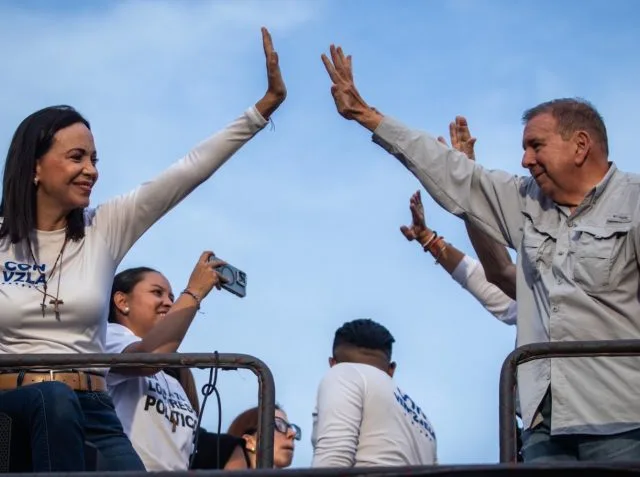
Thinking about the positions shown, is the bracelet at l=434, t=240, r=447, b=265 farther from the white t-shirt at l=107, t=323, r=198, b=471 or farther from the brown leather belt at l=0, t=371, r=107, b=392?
the brown leather belt at l=0, t=371, r=107, b=392

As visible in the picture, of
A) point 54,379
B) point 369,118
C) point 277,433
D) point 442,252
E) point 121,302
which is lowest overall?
point 277,433

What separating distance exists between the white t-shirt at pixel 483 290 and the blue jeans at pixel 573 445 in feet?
5.14

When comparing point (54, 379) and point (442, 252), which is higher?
point (442, 252)

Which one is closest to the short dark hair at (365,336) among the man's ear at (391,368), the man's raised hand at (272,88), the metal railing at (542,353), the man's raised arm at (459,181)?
the man's ear at (391,368)

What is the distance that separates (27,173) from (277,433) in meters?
2.51

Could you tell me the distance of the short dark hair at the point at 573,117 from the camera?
5609 mm

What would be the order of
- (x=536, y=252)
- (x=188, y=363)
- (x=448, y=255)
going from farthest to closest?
(x=448, y=255)
(x=536, y=252)
(x=188, y=363)

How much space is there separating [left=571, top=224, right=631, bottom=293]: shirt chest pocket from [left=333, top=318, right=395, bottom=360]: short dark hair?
168 centimetres

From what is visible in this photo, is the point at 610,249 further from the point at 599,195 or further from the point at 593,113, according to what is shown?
the point at 593,113

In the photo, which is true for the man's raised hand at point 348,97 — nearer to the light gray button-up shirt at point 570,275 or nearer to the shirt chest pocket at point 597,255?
the light gray button-up shirt at point 570,275

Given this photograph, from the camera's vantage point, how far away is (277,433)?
749cm

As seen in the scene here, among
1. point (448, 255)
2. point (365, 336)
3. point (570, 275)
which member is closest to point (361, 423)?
point (365, 336)

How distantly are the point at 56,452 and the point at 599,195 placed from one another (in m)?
2.34

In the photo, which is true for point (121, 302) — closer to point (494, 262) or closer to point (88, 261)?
point (88, 261)
